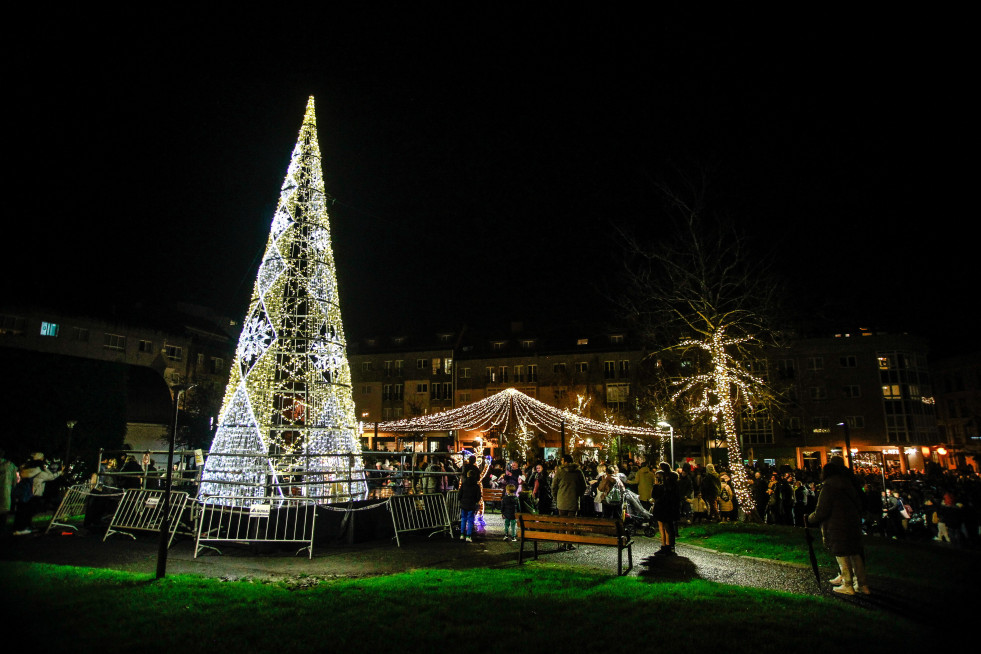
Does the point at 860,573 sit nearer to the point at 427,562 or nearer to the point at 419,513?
the point at 427,562

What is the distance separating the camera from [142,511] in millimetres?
11367

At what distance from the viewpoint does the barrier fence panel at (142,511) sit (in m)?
11.0

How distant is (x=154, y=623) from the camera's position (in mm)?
5879

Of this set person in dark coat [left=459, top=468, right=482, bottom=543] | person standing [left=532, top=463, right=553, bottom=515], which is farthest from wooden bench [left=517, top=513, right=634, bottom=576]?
person standing [left=532, top=463, right=553, bottom=515]

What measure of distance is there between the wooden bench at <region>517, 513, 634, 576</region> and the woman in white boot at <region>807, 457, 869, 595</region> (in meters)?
2.74

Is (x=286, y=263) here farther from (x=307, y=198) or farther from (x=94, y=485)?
(x=94, y=485)

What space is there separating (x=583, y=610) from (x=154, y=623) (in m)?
4.46

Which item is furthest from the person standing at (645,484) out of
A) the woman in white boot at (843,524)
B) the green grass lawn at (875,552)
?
the woman in white boot at (843,524)

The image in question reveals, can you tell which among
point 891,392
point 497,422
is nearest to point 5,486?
point 497,422

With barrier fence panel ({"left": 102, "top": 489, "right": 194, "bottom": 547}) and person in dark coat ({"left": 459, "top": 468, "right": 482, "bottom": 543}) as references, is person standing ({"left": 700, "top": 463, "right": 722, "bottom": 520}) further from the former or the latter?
barrier fence panel ({"left": 102, "top": 489, "right": 194, "bottom": 547})

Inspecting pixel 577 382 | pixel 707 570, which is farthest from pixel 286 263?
pixel 577 382

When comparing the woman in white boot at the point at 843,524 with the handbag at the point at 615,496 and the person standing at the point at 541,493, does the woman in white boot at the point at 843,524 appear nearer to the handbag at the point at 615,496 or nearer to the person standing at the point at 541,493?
the handbag at the point at 615,496

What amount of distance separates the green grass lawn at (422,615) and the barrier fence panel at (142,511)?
3.03 metres

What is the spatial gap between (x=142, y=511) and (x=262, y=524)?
294cm
